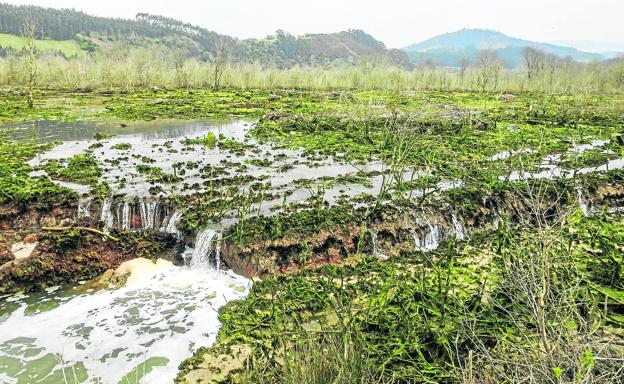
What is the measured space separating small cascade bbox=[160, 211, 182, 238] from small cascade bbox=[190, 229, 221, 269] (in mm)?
876

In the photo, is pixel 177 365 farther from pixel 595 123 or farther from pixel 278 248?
pixel 595 123

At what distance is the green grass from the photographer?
292ft

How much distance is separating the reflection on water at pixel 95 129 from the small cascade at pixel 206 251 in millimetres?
10792

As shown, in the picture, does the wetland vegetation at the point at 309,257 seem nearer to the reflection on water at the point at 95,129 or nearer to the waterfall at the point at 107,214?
the waterfall at the point at 107,214

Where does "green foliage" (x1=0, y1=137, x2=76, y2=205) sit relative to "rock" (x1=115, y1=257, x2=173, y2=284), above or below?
above

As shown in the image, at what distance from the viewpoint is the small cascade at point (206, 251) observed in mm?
8328

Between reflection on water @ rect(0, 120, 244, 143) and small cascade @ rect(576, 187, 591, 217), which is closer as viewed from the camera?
small cascade @ rect(576, 187, 591, 217)

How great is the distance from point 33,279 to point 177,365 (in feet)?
12.8

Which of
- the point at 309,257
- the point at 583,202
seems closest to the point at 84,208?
the point at 309,257

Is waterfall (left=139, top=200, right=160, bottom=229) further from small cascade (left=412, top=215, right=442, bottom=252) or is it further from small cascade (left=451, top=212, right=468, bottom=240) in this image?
small cascade (left=451, top=212, right=468, bottom=240)

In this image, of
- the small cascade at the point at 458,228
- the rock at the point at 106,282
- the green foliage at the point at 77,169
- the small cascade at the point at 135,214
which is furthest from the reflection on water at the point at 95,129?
the small cascade at the point at 458,228

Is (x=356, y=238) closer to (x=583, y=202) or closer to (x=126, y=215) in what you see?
(x=126, y=215)

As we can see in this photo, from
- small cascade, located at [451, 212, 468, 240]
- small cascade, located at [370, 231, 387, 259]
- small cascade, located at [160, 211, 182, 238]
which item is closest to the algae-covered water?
small cascade, located at [160, 211, 182, 238]

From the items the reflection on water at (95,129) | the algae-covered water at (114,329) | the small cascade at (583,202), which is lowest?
the algae-covered water at (114,329)
